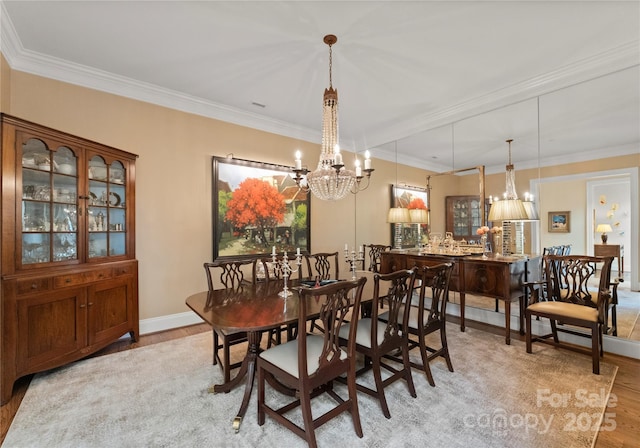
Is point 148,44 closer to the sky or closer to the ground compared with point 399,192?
closer to the sky

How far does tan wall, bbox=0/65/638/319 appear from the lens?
289 cm

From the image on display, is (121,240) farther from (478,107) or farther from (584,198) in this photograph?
(584,198)

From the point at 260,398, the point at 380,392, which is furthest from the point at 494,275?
the point at 260,398

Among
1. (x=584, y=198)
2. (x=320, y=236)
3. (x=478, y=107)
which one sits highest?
(x=478, y=107)

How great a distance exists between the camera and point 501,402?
2037 mm

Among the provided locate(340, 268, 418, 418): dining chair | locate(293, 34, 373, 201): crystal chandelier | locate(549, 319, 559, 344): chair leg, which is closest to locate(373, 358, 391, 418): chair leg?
locate(340, 268, 418, 418): dining chair

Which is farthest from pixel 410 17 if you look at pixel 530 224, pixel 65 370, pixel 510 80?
pixel 65 370

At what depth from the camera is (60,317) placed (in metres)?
2.45

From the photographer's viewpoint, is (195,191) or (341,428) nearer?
(341,428)

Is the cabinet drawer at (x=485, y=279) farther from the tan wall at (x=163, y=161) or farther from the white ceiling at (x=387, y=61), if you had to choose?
the white ceiling at (x=387, y=61)

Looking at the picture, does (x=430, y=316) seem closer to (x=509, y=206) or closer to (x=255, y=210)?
(x=509, y=206)

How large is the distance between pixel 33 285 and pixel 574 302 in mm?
4837

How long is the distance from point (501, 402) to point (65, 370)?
3.55 meters

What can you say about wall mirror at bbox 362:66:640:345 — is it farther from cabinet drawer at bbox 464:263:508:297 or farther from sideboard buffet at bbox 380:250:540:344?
cabinet drawer at bbox 464:263:508:297
